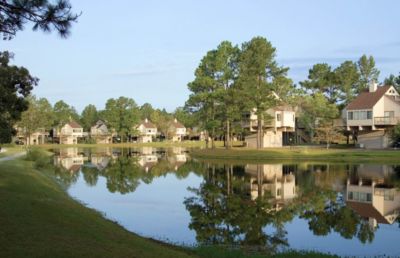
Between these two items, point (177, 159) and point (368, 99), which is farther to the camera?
point (368, 99)

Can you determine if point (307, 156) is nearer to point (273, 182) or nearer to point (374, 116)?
point (374, 116)

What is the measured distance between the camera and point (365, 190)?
3036 cm

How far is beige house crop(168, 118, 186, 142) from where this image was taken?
461 ft

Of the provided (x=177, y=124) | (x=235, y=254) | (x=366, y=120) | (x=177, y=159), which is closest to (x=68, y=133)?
(x=177, y=124)

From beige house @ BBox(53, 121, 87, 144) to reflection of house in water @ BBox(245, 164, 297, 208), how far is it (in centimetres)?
9650

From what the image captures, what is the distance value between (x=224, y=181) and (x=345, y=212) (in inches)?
562

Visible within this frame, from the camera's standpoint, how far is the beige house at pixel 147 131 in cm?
13750

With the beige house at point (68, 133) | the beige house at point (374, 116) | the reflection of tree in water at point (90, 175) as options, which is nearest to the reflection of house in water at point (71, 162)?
the reflection of tree in water at point (90, 175)

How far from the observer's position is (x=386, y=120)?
207 ft

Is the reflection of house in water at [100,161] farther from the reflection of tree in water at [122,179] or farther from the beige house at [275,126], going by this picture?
the beige house at [275,126]

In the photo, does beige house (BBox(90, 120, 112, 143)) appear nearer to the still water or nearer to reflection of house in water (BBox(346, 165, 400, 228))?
the still water

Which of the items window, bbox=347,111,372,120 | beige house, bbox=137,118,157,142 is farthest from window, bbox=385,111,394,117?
beige house, bbox=137,118,157,142

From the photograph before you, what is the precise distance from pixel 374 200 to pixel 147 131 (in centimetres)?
11611

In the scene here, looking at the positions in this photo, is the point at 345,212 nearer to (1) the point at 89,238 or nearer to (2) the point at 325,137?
(1) the point at 89,238
